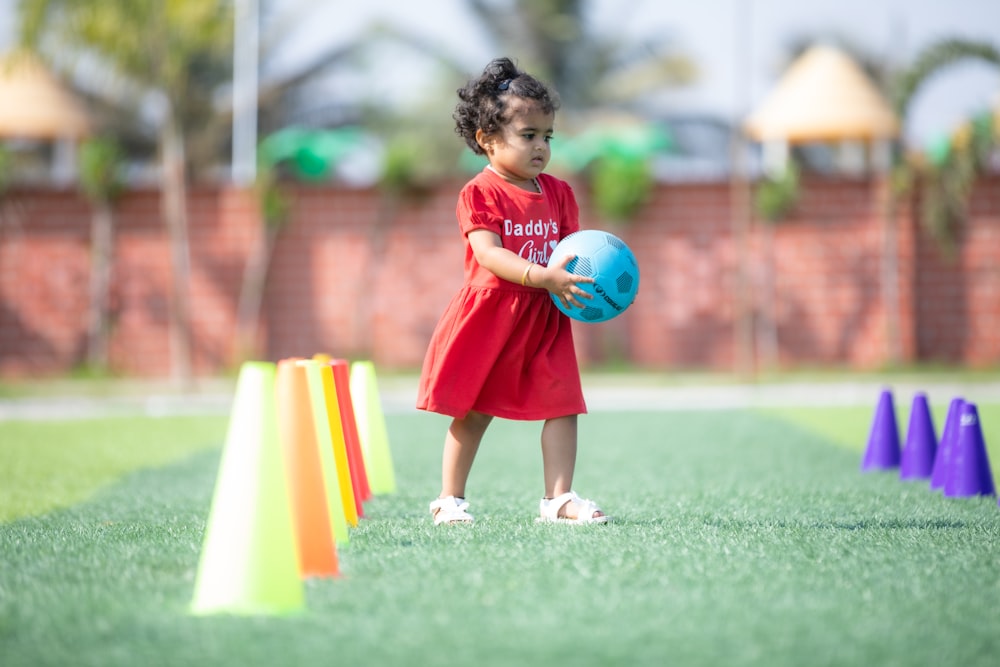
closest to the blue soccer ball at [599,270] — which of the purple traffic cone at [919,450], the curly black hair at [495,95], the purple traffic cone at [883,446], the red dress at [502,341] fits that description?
the red dress at [502,341]

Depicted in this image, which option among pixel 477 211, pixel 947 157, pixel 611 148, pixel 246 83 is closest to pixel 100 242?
pixel 611 148

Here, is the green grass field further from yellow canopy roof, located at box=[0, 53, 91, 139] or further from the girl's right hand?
yellow canopy roof, located at box=[0, 53, 91, 139]

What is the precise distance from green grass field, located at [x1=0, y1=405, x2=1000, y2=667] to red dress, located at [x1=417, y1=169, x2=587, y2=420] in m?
0.51

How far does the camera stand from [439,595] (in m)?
3.78

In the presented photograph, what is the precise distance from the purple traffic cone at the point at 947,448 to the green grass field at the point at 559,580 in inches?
4.1

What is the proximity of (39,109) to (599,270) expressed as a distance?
18673 mm

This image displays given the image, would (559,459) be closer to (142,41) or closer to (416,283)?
(142,41)

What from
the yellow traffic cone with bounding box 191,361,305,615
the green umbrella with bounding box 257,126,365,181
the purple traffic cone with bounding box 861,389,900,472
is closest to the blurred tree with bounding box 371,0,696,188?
the green umbrella with bounding box 257,126,365,181

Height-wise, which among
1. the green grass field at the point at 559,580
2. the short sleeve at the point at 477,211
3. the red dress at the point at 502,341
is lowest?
the green grass field at the point at 559,580

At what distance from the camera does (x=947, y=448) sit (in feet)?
21.8

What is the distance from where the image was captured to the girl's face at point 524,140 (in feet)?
17.6

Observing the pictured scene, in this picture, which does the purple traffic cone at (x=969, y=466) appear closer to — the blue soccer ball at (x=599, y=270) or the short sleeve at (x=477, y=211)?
the blue soccer ball at (x=599, y=270)

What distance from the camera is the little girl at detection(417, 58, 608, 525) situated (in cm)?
528

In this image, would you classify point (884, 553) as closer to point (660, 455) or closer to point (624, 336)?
point (660, 455)
